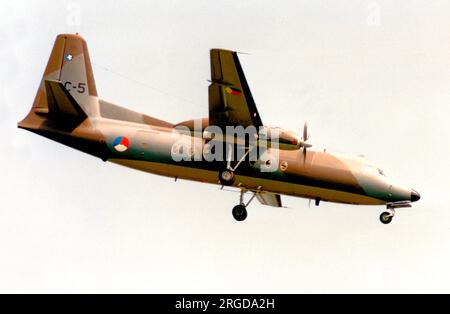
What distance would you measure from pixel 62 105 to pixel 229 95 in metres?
7.29

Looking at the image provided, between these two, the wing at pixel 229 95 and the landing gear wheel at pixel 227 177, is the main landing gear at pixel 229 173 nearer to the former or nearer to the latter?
the landing gear wheel at pixel 227 177

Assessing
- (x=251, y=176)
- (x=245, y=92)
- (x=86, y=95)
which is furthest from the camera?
(x=86, y=95)

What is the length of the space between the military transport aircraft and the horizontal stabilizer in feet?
0.13

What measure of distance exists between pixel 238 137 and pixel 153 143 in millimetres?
3635

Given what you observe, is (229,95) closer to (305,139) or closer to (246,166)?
(246,166)

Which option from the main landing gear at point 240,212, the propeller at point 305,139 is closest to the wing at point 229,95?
the propeller at point 305,139

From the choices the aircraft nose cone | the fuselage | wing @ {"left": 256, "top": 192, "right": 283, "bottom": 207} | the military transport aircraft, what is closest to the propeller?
the military transport aircraft

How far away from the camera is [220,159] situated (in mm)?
34031

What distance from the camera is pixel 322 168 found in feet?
112

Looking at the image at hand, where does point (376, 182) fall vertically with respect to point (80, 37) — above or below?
below

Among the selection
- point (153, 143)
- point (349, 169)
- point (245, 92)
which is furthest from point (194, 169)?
point (349, 169)

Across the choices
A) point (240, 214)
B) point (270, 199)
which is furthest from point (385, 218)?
point (240, 214)

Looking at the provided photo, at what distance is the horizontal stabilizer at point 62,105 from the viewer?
33.5 m

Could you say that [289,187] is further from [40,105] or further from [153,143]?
[40,105]
